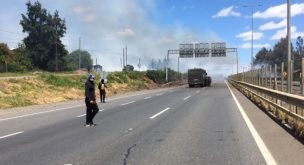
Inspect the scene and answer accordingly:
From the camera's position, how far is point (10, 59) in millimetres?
79562

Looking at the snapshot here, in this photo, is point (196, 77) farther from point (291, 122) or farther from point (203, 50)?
point (291, 122)

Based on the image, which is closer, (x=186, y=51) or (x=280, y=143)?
(x=280, y=143)

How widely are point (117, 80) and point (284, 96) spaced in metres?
50.9

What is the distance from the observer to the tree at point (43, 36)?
3541 inches

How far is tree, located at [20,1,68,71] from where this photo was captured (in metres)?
→ 89.9

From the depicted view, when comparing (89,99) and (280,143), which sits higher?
(89,99)

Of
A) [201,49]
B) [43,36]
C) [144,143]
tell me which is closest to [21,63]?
[43,36]

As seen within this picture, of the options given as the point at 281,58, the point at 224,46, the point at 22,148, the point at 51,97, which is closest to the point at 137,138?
the point at 22,148

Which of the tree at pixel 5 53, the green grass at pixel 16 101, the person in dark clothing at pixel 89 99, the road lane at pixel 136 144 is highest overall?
the tree at pixel 5 53

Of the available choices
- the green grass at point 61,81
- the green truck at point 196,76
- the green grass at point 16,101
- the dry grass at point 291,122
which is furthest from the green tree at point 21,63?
the dry grass at point 291,122

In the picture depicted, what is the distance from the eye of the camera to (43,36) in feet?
302

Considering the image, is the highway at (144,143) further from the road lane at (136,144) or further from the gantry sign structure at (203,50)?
the gantry sign structure at (203,50)

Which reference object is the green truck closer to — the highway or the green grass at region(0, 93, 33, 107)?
the green grass at region(0, 93, 33, 107)

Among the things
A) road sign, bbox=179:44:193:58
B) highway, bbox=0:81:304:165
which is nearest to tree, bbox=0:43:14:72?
road sign, bbox=179:44:193:58
